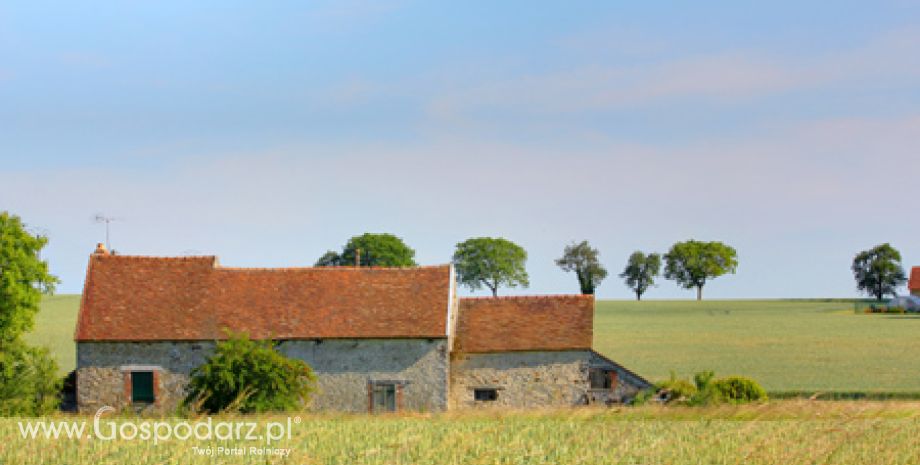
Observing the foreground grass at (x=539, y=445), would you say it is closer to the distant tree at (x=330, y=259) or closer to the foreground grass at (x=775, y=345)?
the foreground grass at (x=775, y=345)

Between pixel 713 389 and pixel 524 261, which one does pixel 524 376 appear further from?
pixel 524 261

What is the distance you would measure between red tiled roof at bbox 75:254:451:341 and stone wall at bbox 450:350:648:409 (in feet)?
7.55

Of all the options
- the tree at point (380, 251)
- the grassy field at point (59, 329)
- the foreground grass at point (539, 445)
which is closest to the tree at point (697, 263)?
the tree at point (380, 251)

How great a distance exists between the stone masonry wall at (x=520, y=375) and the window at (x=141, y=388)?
10.3 m

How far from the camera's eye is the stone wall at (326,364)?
121 feet

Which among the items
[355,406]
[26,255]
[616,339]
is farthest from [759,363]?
[26,255]

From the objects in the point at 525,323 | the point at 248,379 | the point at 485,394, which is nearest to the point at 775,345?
the point at 525,323

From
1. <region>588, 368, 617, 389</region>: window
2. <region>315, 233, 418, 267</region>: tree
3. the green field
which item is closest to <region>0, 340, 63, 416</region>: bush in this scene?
the green field

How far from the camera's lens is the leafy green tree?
44594 millimetres

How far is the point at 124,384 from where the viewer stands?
121 feet

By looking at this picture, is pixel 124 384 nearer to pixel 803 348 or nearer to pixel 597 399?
pixel 597 399

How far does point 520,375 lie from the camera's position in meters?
38.1

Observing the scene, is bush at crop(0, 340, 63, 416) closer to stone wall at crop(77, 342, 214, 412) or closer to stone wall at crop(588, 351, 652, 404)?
stone wall at crop(77, 342, 214, 412)

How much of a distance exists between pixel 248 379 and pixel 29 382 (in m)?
9.30
